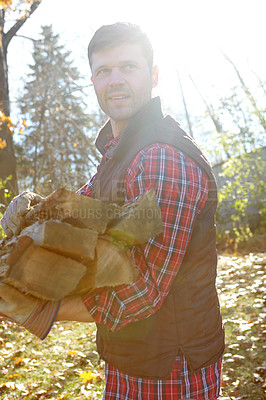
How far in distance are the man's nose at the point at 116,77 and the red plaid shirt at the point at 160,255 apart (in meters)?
0.52

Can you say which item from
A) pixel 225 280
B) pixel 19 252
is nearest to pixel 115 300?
pixel 19 252

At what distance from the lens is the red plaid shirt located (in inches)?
50.5

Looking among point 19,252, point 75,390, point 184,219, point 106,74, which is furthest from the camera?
point 75,390

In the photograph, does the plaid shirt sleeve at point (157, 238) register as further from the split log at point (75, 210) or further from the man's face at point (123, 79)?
the man's face at point (123, 79)

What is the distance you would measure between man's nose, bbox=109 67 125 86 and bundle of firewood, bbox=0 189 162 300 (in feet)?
2.59

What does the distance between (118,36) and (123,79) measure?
196mm

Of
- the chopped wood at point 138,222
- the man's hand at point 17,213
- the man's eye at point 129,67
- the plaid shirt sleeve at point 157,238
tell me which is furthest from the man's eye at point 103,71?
the chopped wood at point 138,222

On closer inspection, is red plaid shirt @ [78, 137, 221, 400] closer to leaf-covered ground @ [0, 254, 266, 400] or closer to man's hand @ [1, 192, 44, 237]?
man's hand @ [1, 192, 44, 237]

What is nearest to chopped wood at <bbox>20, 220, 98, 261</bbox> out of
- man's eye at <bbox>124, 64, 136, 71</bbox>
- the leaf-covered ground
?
man's eye at <bbox>124, 64, 136, 71</bbox>

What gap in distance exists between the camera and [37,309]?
3.90ft

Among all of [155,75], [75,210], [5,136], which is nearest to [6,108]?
[5,136]

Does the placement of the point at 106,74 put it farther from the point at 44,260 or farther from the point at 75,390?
the point at 75,390

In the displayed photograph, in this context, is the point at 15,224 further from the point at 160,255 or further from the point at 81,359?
the point at 81,359

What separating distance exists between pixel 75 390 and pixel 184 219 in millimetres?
A: 3189
